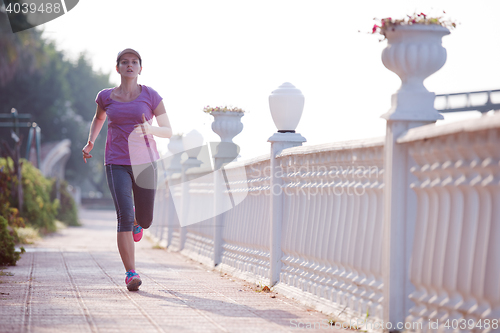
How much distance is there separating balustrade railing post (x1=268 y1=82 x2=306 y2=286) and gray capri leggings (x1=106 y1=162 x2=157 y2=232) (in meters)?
1.06

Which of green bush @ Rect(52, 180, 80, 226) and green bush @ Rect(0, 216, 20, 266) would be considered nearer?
green bush @ Rect(0, 216, 20, 266)

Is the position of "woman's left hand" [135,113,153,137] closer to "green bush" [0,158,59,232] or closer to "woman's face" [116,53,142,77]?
"woman's face" [116,53,142,77]

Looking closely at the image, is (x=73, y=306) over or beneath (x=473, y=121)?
beneath

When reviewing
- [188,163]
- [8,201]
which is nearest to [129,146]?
[188,163]

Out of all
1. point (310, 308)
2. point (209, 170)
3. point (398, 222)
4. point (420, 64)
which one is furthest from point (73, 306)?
point (209, 170)

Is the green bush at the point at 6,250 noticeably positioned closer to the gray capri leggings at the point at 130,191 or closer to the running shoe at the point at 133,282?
the gray capri leggings at the point at 130,191

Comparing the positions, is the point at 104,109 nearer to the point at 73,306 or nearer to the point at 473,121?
the point at 73,306

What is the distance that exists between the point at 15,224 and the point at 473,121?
1143cm

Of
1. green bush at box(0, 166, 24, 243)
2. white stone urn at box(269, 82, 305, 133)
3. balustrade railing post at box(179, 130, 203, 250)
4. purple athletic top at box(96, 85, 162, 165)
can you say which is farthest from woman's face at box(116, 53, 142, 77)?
green bush at box(0, 166, 24, 243)

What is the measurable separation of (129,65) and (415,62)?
2.86m

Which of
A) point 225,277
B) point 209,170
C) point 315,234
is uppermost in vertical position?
point 209,170

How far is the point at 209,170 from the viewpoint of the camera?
8695mm

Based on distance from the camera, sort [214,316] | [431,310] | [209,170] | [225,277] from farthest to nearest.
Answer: [209,170]
[225,277]
[214,316]
[431,310]

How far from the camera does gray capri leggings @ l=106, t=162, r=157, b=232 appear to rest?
555cm
